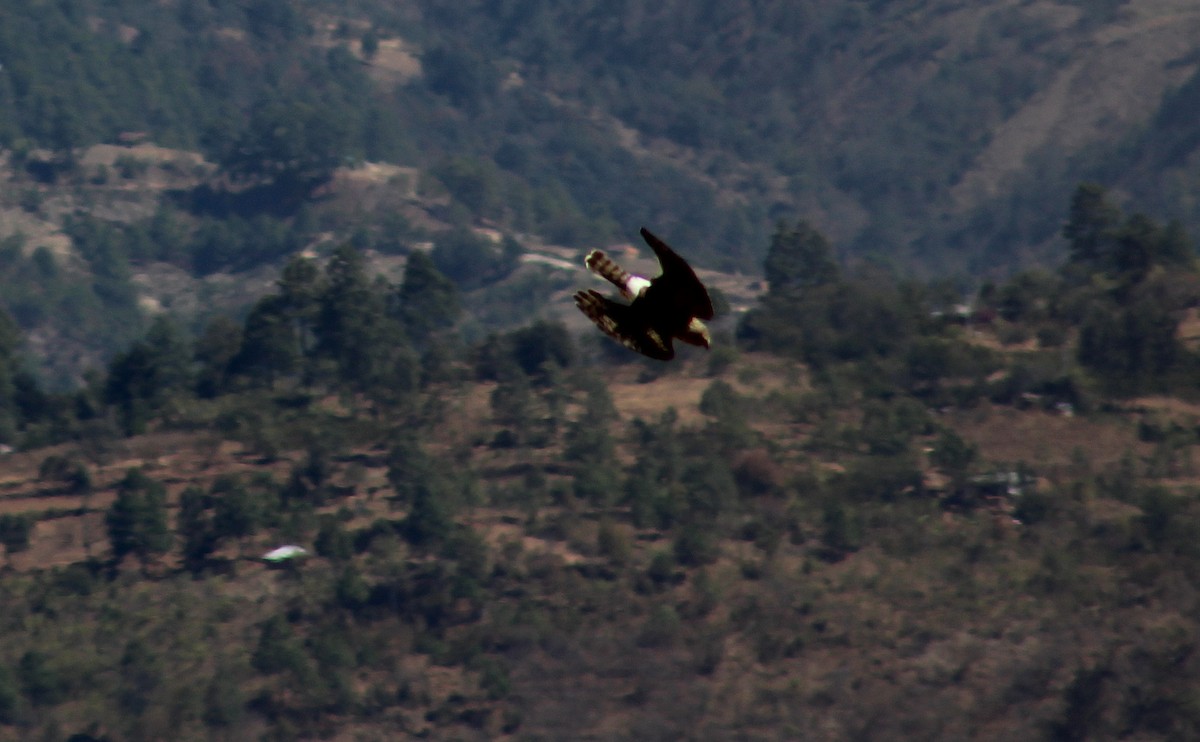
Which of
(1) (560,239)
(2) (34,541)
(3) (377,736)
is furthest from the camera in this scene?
(1) (560,239)

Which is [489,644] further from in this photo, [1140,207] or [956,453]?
[1140,207]

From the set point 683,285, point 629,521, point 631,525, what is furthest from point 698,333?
point 629,521

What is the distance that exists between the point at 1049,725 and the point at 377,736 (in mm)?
19247

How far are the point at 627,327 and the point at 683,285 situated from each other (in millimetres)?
755

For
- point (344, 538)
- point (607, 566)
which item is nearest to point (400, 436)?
point (344, 538)

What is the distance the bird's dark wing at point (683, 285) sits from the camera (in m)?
14.3

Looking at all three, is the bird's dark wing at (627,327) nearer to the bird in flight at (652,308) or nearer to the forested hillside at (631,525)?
the bird in flight at (652,308)

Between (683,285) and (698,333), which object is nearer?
(683,285)

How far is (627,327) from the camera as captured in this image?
49.7 ft

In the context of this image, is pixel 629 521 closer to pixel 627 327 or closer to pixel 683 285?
pixel 627 327

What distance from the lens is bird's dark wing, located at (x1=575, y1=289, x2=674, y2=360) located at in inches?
596

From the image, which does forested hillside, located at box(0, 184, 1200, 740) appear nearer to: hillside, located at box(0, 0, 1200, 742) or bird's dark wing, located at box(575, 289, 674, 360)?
hillside, located at box(0, 0, 1200, 742)

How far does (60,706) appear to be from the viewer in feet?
178

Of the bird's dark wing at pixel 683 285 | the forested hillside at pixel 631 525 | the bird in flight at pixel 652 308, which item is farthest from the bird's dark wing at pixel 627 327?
the forested hillside at pixel 631 525
